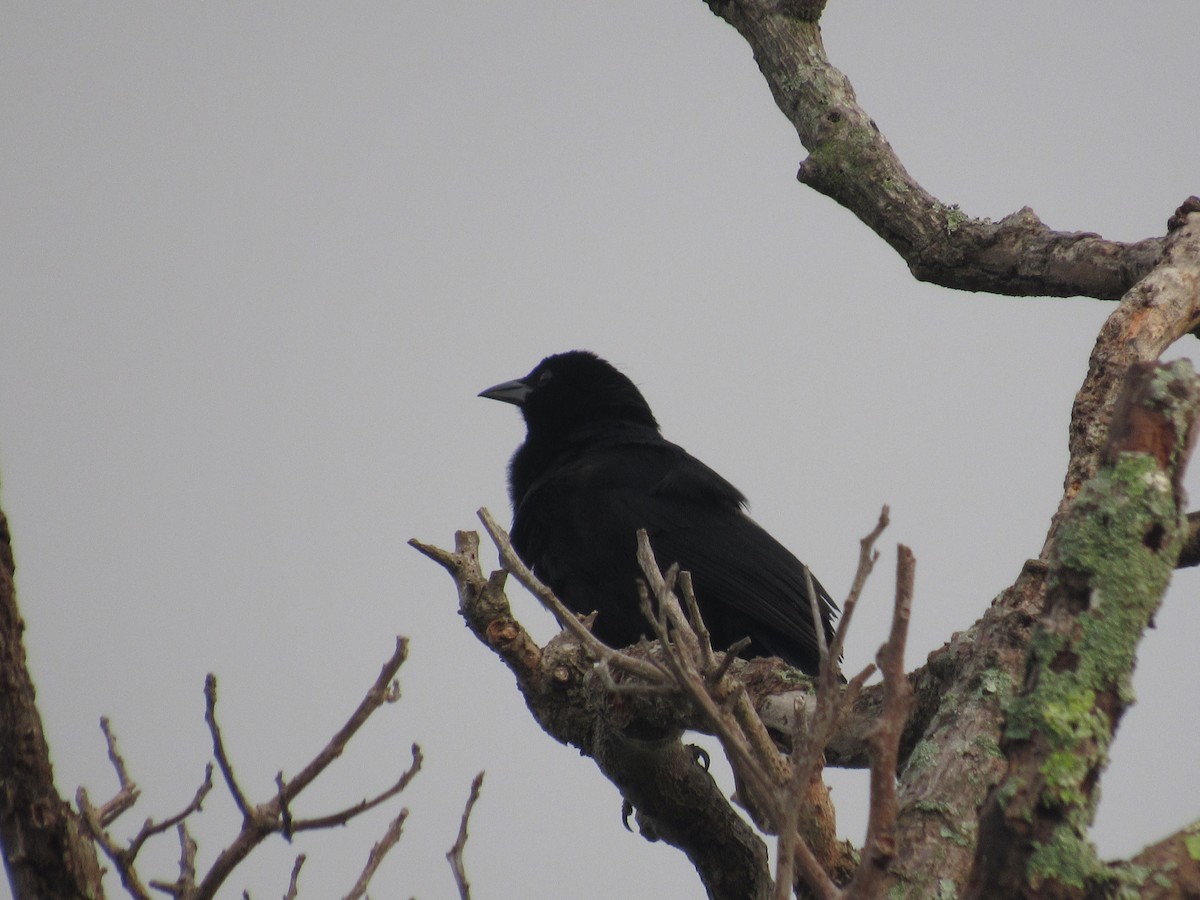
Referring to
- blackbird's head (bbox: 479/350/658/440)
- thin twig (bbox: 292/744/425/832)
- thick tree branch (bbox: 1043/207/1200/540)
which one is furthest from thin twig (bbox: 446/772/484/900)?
blackbird's head (bbox: 479/350/658/440)

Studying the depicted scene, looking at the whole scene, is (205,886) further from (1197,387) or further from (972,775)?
(1197,387)

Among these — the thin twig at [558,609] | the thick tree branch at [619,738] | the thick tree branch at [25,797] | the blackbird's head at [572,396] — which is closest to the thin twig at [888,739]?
the thin twig at [558,609]

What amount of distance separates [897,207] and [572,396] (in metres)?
2.55

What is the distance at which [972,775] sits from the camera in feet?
8.61

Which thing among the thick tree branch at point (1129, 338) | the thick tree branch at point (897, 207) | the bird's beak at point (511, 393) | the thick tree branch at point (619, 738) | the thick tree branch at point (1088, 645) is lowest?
the thick tree branch at point (1088, 645)

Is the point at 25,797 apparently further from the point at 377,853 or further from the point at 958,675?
the point at 958,675

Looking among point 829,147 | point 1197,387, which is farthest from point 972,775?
point 829,147

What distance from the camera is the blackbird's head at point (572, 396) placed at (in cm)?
669

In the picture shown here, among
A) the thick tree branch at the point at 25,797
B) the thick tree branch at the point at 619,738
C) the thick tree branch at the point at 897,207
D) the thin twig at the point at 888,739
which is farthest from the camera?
the thick tree branch at the point at 897,207

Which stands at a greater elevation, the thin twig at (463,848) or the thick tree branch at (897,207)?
the thick tree branch at (897,207)

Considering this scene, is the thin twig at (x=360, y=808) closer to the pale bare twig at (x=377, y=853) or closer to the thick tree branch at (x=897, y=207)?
the pale bare twig at (x=377, y=853)

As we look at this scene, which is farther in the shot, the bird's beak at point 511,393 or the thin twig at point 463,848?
the bird's beak at point 511,393

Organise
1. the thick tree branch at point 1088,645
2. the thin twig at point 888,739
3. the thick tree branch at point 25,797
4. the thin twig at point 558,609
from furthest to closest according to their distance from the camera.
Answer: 1. the thin twig at point 558,609
2. the thick tree branch at point 25,797
3. the thick tree branch at point 1088,645
4. the thin twig at point 888,739

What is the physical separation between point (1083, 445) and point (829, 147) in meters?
1.69
